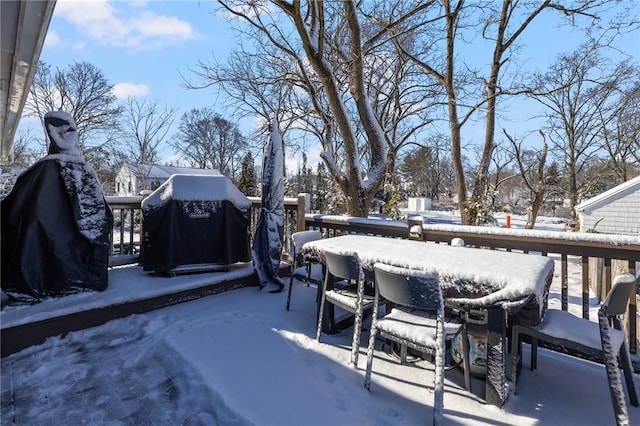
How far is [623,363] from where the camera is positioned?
2035 millimetres

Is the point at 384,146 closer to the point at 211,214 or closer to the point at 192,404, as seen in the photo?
the point at 211,214

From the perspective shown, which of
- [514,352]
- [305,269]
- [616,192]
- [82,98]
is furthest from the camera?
[82,98]

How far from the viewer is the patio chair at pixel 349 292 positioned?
2.40 meters

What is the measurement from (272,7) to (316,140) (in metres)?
8.76

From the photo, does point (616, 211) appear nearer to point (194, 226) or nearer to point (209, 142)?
point (194, 226)

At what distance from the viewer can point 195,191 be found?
4211mm

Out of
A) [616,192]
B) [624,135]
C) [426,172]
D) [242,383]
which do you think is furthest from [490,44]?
[426,172]

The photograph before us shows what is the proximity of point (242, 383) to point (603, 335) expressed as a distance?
7.03ft

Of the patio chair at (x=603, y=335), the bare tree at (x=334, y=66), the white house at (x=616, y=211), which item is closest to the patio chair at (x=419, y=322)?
the patio chair at (x=603, y=335)

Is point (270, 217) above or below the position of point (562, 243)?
above

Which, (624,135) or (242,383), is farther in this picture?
(624,135)

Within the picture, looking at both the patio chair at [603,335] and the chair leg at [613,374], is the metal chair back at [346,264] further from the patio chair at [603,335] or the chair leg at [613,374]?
the chair leg at [613,374]

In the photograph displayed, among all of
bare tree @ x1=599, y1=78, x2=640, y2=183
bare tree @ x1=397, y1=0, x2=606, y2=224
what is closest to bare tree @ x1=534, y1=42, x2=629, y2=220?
bare tree @ x1=599, y1=78, x2=640, y2=183

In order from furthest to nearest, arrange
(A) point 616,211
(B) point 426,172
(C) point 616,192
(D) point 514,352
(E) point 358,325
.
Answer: (B) point 426,172 → (A) point 616,211 → (C) point 616,192 → (E) point 358,325 → (D) point 514,352
